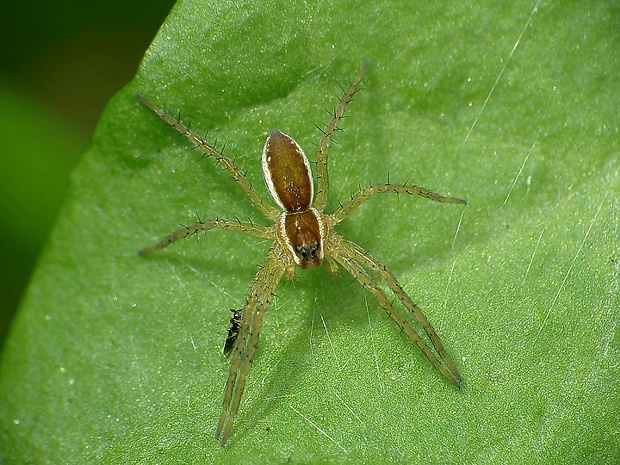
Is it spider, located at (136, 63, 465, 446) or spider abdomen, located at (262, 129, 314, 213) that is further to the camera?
spider abdomen, located at (262, 129, 314, 213)

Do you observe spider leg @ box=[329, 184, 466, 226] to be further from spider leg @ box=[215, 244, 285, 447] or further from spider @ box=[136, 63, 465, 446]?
spider leg @ box=[215, 244, 285, 447]

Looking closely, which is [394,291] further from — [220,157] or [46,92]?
[46,92]

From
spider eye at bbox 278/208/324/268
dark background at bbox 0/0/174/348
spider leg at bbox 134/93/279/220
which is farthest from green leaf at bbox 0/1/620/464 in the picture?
dark background at bbox 0/0/174/348

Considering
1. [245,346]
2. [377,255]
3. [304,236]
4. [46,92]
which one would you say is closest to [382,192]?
[377,255]

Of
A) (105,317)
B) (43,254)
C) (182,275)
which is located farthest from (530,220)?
(43,254)

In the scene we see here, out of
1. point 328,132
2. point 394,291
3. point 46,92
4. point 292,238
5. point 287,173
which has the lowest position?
point 394,291

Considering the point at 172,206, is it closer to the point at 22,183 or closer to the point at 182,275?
the point at 182,275

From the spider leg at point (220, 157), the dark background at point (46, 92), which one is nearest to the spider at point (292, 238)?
the spider leg at point (220, 157)

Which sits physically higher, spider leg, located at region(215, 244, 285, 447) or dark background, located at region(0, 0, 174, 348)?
dark background, located at region(0, 0, 174, 348)
